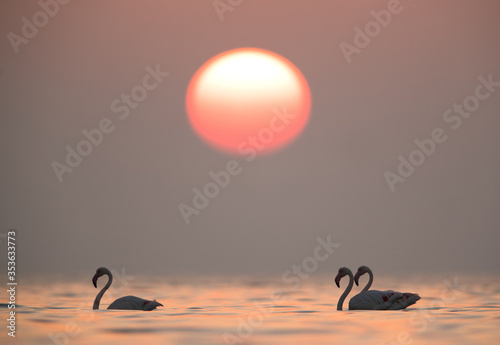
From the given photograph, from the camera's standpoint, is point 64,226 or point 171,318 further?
point 64,226

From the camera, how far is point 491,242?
432ft

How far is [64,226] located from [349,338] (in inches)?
5330

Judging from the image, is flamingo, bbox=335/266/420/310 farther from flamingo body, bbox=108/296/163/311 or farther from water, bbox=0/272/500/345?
flamingo body, bbox=108/296/163/311

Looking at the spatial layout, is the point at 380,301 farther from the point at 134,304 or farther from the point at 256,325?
the point at 134,304

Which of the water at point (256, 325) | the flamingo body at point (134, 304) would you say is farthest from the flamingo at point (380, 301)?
the flamingo body at point (134, 304)

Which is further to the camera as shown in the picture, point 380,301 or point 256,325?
point 380,301

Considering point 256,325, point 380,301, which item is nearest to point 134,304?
point 256,325

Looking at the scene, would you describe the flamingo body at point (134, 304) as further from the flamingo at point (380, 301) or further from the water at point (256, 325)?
the flamingo at point (380, 301)

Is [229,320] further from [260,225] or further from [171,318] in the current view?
[260,225]

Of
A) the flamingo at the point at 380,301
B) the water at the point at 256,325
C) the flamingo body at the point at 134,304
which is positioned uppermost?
the flamingo body at the point at 134,304

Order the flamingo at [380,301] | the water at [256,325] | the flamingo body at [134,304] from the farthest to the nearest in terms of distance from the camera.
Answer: the flamingo body at [134,304] < the flamingo at [380,301] < the water at [256,325]

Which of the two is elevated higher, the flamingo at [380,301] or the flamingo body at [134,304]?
the flamingo body at [134,304]

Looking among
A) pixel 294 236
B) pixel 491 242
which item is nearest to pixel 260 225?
pixel 294 236

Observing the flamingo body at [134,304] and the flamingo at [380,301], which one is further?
the flamingo body at [134,304]
